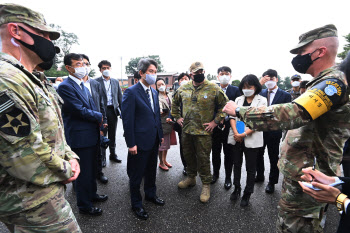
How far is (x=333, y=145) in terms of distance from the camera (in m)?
1.39

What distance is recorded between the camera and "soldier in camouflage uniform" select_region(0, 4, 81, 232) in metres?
0.94

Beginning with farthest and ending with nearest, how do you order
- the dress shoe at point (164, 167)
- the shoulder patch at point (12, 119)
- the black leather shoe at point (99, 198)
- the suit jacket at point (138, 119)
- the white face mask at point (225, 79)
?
the dress shoe at point (164, 167), the white face mask at point (225, 79), the black leather shoe at point (99, 198), the suit jacket at point (138, 119), the shoulder patch at point (12, 119)

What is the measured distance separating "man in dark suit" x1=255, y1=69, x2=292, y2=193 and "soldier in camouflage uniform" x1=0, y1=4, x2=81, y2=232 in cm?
297

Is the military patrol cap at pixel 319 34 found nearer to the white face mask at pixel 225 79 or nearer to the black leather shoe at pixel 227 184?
the white face mask at pixel 225 79

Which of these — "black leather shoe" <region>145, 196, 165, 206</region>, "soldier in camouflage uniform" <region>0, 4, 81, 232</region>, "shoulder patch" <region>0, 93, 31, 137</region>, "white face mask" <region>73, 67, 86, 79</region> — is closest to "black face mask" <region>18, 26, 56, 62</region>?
"soldier in camouflage uniform" <region>0, 4, 81, 232</region>

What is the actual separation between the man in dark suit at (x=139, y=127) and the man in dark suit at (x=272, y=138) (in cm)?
195

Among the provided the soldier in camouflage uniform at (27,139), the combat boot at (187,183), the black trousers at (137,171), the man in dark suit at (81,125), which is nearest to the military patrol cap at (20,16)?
the soldier in camouflage uniform at (27,139)

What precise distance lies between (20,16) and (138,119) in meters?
1.54

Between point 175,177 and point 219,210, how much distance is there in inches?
47.3

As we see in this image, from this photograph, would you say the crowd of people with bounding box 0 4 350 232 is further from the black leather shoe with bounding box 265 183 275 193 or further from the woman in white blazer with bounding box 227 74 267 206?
the black leather shoe with bounding box 265 183 275 193

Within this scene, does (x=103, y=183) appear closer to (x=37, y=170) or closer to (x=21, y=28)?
(x=37, y=170)

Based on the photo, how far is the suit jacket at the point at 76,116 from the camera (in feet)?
7.43

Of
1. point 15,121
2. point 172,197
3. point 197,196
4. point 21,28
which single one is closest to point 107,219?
point 172,197

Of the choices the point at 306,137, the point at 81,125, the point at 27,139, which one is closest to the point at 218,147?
the point at 306,137
